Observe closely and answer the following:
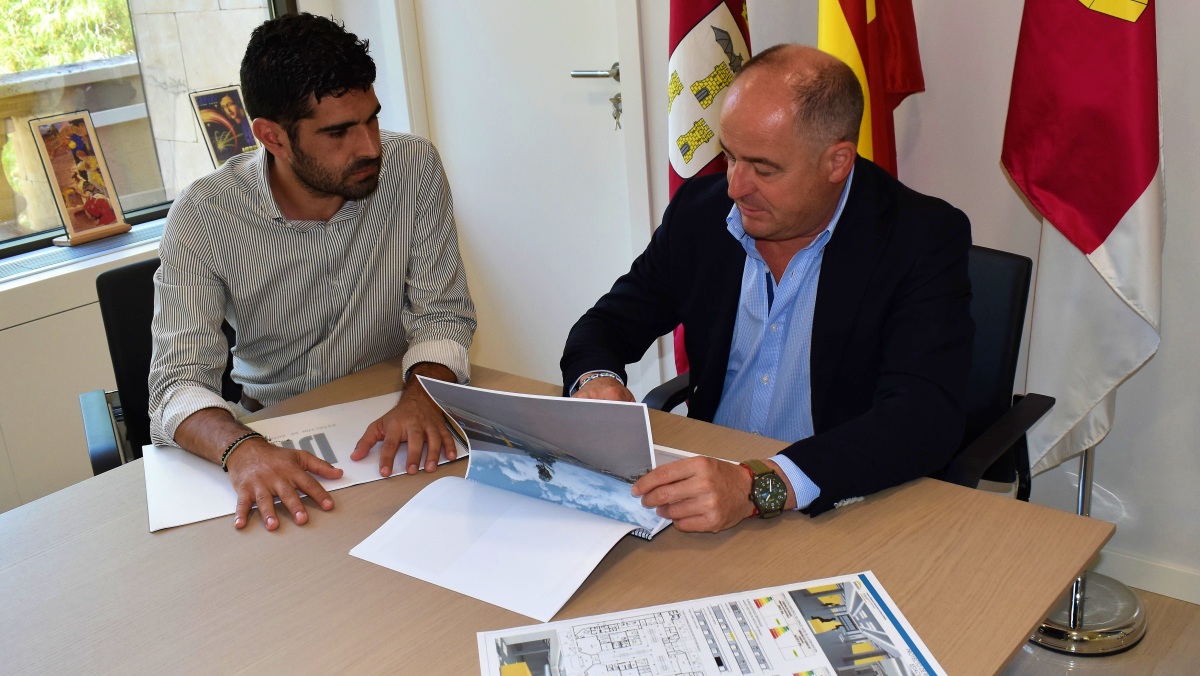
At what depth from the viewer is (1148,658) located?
219 cm

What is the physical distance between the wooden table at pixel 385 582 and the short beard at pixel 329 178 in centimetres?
71

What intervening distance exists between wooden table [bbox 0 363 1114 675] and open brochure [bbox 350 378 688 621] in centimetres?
3

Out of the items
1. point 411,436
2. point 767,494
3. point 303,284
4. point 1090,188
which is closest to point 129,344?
point 303,284

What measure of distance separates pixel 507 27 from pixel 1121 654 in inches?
97.7

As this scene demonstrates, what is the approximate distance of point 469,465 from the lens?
1466 mm

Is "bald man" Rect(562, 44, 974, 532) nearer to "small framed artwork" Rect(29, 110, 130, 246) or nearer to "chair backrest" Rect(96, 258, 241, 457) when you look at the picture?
"chair backrest" Rect(96, 258, 241, 457)

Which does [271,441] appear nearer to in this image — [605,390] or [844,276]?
[605,390]

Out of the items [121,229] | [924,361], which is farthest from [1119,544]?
[121,229]

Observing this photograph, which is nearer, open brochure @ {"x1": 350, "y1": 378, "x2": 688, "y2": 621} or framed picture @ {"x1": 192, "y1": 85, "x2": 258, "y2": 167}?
open brochure @ {"x1": 350, "y1": 378, "x2": 688, "y2": 621}

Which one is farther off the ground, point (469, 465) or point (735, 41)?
point (735, 41)

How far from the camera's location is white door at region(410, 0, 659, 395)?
3018mm

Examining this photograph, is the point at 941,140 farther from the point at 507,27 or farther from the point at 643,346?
the point at 507,27

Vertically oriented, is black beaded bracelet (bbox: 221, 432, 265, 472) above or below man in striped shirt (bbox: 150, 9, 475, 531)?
below

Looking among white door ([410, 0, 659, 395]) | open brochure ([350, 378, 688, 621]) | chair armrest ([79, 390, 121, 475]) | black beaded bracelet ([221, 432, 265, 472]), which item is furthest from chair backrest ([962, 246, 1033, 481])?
chair armrest ([79, 390, 121, 475])
